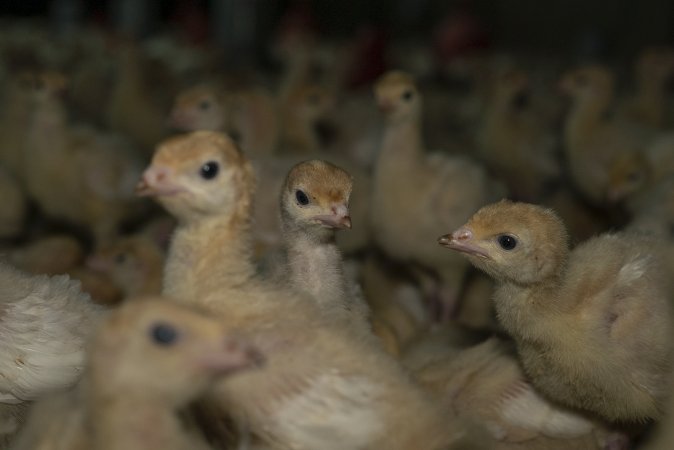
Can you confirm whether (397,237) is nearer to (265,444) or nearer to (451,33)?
(265,444)

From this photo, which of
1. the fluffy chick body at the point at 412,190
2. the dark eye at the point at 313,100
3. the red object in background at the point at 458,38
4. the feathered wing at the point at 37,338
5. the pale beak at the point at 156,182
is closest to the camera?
the pale beak at the point at 156,182

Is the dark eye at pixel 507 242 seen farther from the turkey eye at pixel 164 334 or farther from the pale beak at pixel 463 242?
the turkey eye at pixel 164 334

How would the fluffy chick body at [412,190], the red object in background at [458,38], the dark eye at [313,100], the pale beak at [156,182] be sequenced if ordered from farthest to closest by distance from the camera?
the red object in background at [458,38], the dark eye at [313,100], the fluffy chick body at [412,190], the pale beak at [156,182]

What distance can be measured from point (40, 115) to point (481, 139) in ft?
9.39

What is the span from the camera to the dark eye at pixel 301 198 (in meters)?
3.06

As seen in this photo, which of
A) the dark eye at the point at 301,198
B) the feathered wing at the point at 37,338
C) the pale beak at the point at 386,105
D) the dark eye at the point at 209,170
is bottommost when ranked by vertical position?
the feathered wing at the point at 37,338

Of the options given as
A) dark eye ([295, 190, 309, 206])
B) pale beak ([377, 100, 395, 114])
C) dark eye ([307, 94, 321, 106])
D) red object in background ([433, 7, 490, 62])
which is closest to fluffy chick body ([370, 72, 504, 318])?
pale beak ([377, 100, 395, 114])

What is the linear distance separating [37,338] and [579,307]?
1663 mm

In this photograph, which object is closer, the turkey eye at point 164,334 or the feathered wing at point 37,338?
the turkey eye at point 164,334

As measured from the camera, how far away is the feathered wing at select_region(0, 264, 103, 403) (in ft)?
9.72

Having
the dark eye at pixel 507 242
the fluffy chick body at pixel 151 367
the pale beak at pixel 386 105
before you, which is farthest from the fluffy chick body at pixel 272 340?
the pale beak at pixel 386 105

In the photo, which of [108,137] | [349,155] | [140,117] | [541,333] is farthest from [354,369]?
[140,117]

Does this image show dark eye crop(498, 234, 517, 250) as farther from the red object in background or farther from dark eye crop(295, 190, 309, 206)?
the red object in background

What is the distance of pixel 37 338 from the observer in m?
3.00
